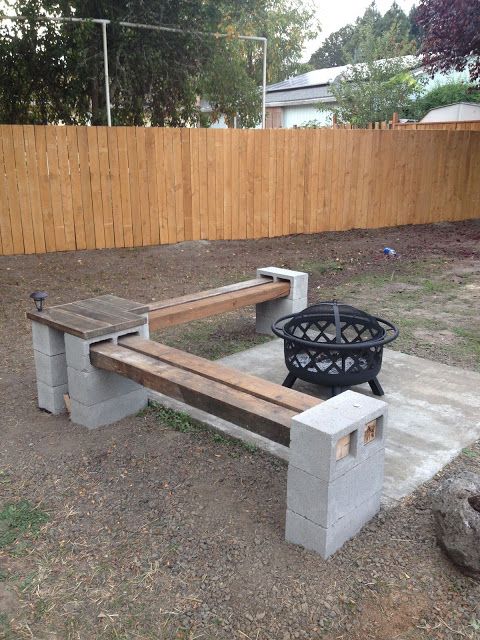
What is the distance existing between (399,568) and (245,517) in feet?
2.36

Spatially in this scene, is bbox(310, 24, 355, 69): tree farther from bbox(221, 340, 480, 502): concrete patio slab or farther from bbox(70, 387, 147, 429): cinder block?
bbox(70, 387, 147, 429): cinder block

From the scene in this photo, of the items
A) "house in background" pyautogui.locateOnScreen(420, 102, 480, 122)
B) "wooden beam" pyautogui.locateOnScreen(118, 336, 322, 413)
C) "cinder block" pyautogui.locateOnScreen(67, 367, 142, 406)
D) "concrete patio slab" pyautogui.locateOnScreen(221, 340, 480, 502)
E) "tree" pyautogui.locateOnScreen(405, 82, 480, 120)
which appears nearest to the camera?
"wooden beam" pyautogui.locateOnScreen(118, 336, 322, 413)

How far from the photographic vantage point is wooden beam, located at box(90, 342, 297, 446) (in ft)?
8.59

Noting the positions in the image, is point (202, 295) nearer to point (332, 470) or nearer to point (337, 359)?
point (337, 359)

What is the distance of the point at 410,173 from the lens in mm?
11523

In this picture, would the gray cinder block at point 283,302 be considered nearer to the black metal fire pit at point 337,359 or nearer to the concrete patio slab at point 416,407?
the concrete patio slab at point 416,407

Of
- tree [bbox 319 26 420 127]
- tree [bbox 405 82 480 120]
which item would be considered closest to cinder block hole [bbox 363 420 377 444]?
tree [bbox 319 26 420 127]

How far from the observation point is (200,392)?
286 cm

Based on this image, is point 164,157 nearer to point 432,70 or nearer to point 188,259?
point 188,259

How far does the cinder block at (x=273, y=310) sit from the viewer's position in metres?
5.31

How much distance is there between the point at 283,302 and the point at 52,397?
7.60 ft

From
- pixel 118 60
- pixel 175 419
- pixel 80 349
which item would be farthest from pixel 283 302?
pixel 118 60

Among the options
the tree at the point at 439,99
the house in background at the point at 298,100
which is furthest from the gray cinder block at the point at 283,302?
the house in background at the point at 298,100

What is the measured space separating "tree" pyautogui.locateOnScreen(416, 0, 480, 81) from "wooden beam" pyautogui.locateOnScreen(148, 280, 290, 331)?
7867mm
